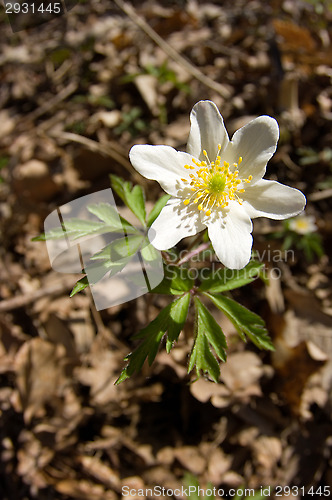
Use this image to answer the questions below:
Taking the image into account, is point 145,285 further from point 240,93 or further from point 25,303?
point 240,93

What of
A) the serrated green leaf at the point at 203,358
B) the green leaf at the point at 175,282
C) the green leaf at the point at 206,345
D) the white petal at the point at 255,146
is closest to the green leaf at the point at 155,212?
the green leaf at the point at 175,282

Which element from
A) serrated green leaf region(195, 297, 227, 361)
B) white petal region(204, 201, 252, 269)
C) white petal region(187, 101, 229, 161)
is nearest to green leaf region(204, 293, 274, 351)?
serrated green leaf region(195, 297, 227, 361)

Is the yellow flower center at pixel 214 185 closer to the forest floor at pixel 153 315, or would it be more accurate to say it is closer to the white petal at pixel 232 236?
the white petal at pixel 232 236

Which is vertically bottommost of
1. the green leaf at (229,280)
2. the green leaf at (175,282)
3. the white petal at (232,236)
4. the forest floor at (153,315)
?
the forest floor at (153,315)

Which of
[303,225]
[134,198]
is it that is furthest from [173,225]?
[303,225]

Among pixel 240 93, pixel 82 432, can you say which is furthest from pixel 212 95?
pixel 82 432

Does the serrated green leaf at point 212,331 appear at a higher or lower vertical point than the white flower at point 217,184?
lower

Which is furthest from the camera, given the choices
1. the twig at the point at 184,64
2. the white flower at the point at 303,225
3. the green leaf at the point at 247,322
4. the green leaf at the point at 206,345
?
the twig at the point at 184,64
